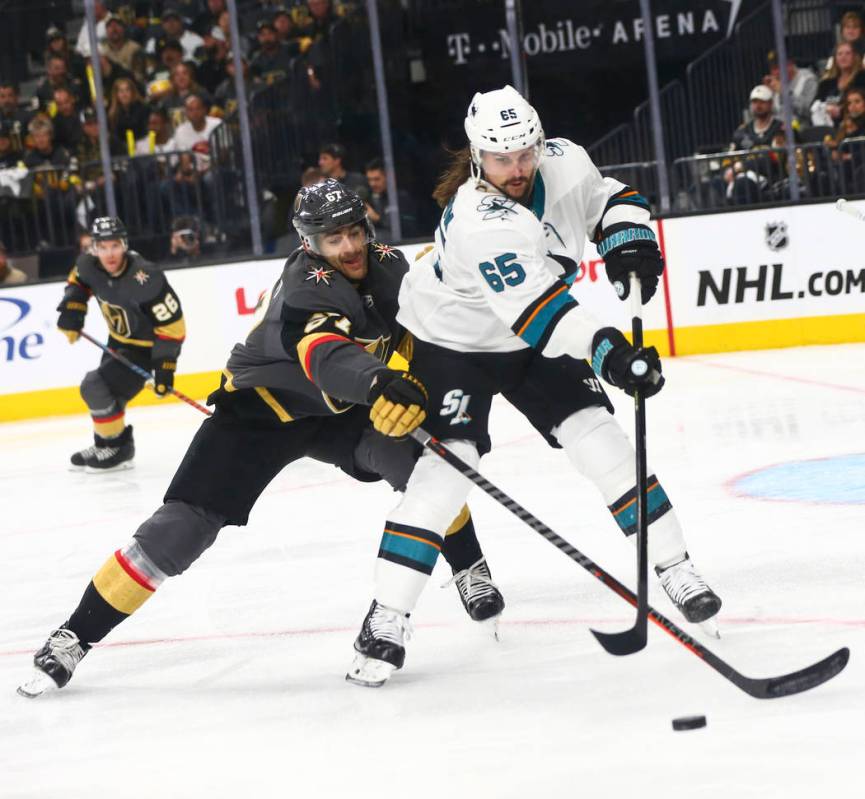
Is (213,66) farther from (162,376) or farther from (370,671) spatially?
(370,671)

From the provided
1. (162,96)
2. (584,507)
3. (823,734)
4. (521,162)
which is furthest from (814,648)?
(162,96)

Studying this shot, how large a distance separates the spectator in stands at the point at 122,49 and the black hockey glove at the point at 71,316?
4.01 metres

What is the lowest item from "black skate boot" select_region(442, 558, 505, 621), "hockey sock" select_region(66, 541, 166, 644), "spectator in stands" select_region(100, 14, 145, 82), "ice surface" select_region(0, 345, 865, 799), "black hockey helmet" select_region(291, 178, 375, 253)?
"ice surface" select_region(0, 345, 865, 799)

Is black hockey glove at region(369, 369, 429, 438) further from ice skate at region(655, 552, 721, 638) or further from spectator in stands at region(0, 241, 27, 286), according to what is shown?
spectator in stands at region(0, 241, 27, 286)

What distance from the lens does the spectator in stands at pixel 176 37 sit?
1062cm

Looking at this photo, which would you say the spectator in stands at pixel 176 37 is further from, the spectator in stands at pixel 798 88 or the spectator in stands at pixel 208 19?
Result: the spectator in stands at pixel 798 88

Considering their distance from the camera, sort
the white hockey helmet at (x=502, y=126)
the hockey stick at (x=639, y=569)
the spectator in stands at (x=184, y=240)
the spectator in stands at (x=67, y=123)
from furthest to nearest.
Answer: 1. the spectator in stands at (x=67, y=123)
2. the spectator in stands at (x=184, y=240)
3. the white hockey helmet at (x=502, y=126)
4. the hockey stick at (x=639, y=569)

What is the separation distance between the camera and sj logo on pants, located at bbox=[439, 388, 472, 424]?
3.11 meters

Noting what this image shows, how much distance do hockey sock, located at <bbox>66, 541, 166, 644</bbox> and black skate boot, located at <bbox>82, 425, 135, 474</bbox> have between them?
3.41m

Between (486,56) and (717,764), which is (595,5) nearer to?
(486,56)

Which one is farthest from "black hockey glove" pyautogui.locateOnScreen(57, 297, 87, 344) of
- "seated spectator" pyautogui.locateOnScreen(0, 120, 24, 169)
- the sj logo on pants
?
the sj logo on pants

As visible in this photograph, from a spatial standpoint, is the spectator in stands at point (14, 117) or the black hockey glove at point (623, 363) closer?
the black hockey glove at point (623, 363)

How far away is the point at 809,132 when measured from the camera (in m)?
8.74

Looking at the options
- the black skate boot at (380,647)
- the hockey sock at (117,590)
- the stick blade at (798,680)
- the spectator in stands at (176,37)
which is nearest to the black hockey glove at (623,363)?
the stick blade at (798,680)
